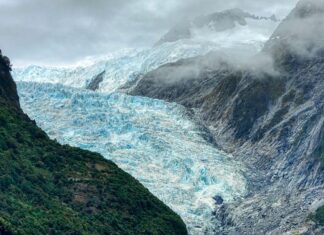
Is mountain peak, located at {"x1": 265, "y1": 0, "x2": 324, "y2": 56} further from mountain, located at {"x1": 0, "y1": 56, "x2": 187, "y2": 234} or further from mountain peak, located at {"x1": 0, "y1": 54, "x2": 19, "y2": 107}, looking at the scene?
mountain, located at {"x1": 0, "y1": 56, "x2": 187, "y2": 234}

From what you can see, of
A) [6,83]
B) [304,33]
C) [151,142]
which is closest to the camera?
[6,83]

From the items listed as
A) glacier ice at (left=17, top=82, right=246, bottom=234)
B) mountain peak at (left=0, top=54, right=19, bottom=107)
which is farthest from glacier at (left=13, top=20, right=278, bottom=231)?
mountain peak at (left=0, top=54, right=19, bottom=107)

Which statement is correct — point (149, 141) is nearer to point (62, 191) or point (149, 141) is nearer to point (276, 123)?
point (276, 123)

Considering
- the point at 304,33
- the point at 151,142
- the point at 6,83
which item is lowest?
the point at 151,142

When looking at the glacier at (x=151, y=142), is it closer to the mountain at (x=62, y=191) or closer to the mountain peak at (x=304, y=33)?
the mountain peak at (x=304, y=33)

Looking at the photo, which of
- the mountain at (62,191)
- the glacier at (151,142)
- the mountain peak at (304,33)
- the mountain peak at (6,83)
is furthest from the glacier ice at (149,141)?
the mountain at (62,191)

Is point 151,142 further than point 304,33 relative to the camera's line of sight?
No

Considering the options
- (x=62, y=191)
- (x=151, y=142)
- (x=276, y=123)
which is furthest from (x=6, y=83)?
(x=276, y=123)
